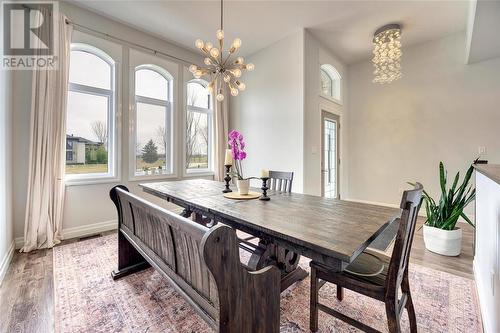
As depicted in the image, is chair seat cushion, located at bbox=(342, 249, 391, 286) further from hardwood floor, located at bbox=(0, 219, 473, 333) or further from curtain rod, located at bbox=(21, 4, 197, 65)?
curtain rod, located at bbox=(21, 4, 197, 65)

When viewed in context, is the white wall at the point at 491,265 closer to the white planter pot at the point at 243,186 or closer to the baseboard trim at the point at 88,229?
the white planter pot at the point at 243,186

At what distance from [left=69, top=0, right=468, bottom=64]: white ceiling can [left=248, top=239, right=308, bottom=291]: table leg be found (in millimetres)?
3123

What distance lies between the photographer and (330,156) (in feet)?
15.1

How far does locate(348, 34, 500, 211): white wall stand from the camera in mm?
3613

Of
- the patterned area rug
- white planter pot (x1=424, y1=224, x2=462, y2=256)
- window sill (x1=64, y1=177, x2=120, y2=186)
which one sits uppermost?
window sill (x1=64, y1=177, x2=120, y2=186)

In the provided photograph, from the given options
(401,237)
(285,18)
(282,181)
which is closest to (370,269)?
(401,237)

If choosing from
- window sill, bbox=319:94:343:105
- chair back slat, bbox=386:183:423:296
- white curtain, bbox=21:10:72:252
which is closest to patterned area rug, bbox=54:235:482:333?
chair back slat, bbox=386:183:423:296

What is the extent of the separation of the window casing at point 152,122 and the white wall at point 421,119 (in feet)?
13.4

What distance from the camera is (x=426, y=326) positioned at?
1.47 m

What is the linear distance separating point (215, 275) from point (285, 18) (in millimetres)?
3727

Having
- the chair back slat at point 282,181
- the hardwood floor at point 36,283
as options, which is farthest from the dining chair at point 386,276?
the hardwood floor at point 36,283

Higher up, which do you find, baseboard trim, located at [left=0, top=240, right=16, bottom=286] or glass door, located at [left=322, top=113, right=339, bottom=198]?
glass door, located at [left=322, top=113, right=339, bottom=198]

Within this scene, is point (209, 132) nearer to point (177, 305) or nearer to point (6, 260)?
point (6, 260)

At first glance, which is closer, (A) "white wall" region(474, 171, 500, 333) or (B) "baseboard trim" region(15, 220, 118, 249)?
(A) "white wall" region(474, 171, 500, 333)
